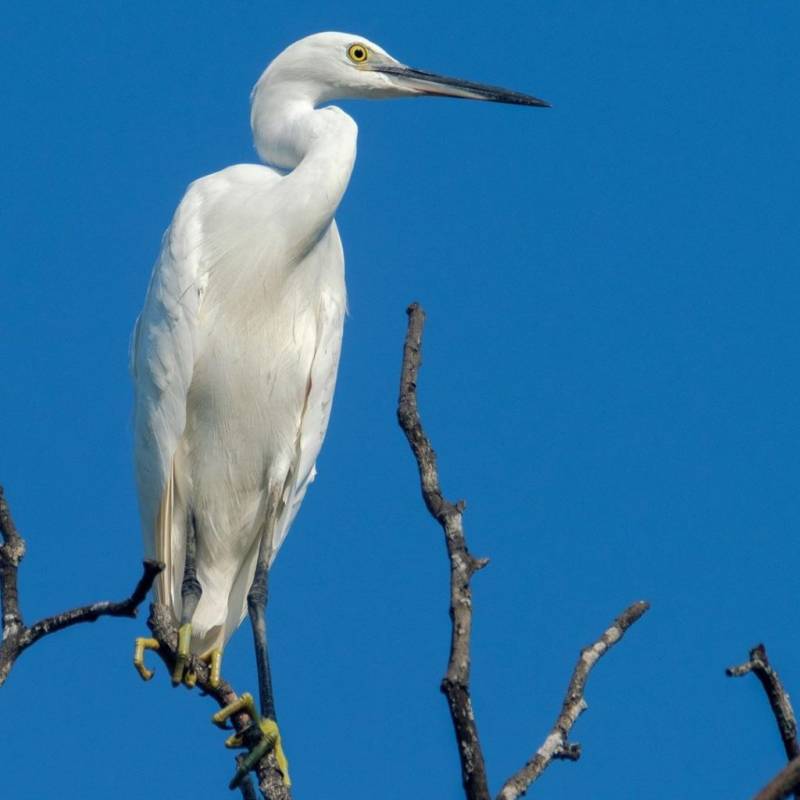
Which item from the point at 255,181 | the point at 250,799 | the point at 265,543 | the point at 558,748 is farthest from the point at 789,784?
the point at 255,181

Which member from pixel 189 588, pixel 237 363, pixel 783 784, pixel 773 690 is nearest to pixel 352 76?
pixel 237 363

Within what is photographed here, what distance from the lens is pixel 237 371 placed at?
6.33 m

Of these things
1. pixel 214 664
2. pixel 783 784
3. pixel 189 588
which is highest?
pixel 189 588

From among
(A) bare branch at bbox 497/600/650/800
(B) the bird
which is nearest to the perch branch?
(A) bare branch at bbox 497/600/650/800

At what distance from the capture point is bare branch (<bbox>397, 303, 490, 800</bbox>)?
11.8 ft

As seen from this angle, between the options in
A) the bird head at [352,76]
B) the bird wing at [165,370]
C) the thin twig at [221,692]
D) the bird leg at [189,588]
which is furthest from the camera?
the bird head at [352,76]

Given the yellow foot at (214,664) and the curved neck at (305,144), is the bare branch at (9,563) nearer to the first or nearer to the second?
the yellow foot at (214,664)

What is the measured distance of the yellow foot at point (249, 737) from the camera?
4863 millimetres

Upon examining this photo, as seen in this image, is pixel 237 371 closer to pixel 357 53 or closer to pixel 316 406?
pixel 316 406

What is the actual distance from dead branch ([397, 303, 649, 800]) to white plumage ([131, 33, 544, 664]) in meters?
2.05

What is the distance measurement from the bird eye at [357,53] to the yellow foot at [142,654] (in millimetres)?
3152

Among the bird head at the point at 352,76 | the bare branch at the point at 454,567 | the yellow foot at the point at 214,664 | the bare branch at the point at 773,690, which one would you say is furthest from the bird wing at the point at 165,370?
the bare branch at the point at 773,690

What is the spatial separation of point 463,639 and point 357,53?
3.93 m

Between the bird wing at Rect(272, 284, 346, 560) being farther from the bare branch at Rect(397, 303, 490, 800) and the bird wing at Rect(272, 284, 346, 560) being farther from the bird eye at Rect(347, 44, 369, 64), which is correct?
the bare branch at Rect(397, 303, 490, 800)
